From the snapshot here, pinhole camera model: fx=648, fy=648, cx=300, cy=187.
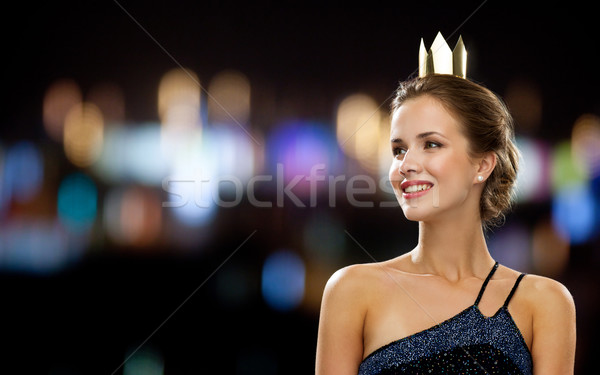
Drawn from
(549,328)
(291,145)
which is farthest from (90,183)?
(549,328)

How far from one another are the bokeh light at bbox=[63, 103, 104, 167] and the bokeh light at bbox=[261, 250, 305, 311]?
0.88 metres

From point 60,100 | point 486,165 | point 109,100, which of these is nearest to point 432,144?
point 486,165

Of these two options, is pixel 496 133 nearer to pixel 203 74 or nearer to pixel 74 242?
pixel 203 74

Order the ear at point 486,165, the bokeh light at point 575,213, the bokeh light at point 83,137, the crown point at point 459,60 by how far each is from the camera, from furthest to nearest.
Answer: the bokeh light at point 83,137 → the bokeh light at point 575,213 → the crown point at point 459,60 → the ear at point 486,165

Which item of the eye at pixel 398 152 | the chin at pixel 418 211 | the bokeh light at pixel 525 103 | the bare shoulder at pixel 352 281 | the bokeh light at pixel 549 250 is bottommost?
the bokeh light at pixel 549 250

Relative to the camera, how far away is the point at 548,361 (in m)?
1.40

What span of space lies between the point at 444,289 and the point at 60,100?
1930 millimetres

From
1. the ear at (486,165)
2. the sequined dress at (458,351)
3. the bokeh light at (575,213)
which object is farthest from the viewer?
the bokeh light at (575,213)

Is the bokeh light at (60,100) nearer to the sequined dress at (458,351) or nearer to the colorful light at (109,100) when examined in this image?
the colorful light at (109,100)

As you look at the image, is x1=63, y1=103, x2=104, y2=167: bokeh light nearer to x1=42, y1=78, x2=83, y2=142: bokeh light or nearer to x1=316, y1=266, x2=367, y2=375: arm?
x1=42, y1=78, x2=83, y2=142: bokeh light

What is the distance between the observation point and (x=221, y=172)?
8.77 feet

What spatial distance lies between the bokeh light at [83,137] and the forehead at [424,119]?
1.69 m

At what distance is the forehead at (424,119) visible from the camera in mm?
1411

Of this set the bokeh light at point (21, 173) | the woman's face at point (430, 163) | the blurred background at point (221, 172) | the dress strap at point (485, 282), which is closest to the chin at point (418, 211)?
the woman's face at point (430, 163)
